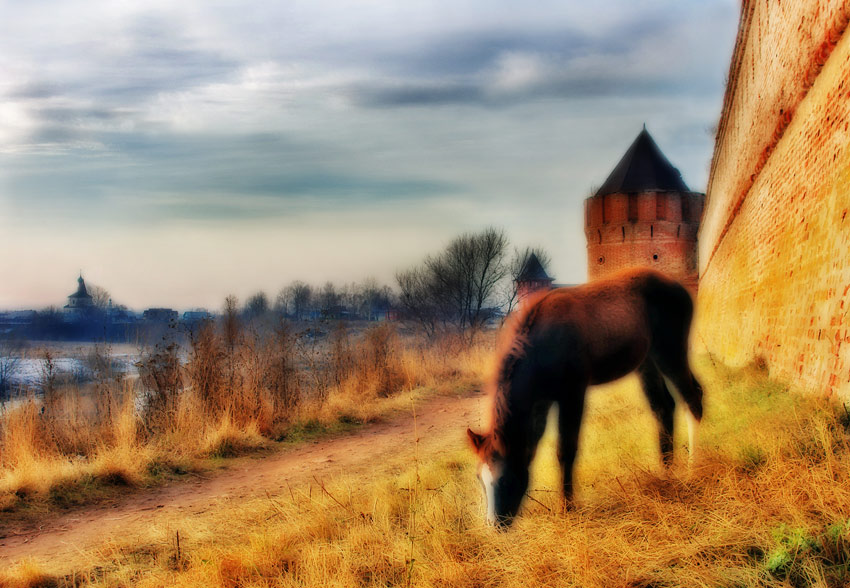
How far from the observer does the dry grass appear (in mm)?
2772

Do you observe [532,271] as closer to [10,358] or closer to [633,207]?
[633,207]

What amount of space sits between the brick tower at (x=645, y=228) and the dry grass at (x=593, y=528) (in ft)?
70.6

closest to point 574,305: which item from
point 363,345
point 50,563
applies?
point 50,563

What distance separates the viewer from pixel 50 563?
4625 mm

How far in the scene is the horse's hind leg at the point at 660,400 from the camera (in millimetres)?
4484

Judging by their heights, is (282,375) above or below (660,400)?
below

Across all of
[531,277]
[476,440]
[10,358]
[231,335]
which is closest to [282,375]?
[231,335]

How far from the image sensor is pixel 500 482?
133 inches

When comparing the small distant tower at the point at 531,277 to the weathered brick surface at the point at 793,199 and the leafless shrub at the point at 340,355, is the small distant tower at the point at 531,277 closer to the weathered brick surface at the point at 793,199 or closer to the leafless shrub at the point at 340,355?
the leafless shrub at the point at 340,355

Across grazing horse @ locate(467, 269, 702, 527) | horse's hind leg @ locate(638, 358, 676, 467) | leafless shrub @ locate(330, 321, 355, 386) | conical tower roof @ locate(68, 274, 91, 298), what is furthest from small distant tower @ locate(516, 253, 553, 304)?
conical tower roof @ locate(68, 274, 91, 298)

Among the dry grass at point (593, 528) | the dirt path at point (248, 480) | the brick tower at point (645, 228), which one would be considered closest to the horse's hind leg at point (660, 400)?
the dry grass at point (593, 528)

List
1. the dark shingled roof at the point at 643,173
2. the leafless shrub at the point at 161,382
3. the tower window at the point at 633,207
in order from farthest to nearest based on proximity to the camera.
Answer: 1. the dark shingled roof at the point at 643,173
2. the tower window at the point at 633,207
3. the leafless shrub at the point at 161,382

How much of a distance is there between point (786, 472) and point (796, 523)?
0.49 metres

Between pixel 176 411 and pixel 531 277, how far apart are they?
20.5m
